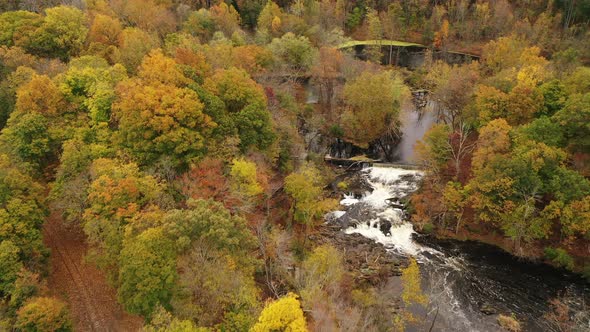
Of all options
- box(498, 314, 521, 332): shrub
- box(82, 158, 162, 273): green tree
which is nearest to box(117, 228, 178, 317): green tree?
box(82, 158, 162, 273): green tree

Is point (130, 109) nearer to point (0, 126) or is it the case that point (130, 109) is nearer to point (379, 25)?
point (0, 126)

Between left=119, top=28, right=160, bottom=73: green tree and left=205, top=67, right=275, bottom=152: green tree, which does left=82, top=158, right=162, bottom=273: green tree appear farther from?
left=119, top=28, right=160, bottom=73: green tree

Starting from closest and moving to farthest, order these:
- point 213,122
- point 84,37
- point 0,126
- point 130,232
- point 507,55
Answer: point 130,232 < point 213,122 < point 0,126 < point 84,37 < point 507,55

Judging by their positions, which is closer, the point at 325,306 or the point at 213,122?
the point at 325,306

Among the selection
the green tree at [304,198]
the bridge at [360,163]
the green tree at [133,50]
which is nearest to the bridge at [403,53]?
the bridge at [360,163]

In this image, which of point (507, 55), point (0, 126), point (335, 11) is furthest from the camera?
point (335, 11)

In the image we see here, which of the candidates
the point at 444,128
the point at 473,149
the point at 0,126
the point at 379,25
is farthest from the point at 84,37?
the point at 379,25

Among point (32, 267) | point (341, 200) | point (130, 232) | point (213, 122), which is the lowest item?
point (341, 200)
